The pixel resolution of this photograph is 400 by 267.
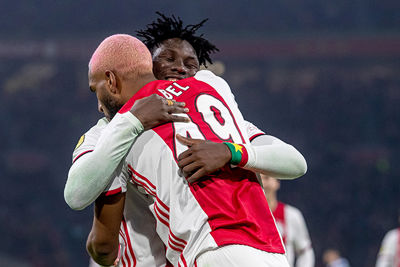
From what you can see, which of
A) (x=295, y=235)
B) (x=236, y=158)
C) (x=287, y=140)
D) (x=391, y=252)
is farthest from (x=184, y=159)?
(x=287, y=140)

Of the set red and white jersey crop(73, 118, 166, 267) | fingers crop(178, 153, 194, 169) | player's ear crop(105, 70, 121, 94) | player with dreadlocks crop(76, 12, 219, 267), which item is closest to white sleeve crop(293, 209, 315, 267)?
player with dreadlocks crop(76, 12, 219, 267)

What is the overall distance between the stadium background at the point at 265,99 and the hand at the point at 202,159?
28.9 ft

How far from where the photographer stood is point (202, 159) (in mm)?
1761

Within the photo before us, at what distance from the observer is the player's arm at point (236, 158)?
1.77m

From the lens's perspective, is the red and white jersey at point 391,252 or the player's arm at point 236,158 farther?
the red and white jersey at point 391,252

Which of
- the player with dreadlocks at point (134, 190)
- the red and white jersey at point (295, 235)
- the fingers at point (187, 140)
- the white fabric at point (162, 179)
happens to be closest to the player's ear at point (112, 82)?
the player with dreadlocks at point (134, 190)

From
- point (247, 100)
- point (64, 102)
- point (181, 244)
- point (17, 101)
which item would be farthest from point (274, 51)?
point (181, 244)

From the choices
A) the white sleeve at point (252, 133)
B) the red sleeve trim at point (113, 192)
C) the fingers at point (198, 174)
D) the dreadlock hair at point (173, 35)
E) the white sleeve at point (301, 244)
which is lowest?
the white sleeve at point (301, 244)

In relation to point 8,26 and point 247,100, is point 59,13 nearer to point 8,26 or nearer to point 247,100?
point 8,26

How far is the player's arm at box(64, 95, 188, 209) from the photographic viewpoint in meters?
1.81

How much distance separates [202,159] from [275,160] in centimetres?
28

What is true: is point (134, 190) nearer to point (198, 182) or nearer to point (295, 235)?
point (198, 182)

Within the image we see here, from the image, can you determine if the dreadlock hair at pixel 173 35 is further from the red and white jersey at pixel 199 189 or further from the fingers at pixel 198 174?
the fingers at pixel 198 174

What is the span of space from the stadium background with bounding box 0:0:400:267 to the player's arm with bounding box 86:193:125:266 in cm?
848
